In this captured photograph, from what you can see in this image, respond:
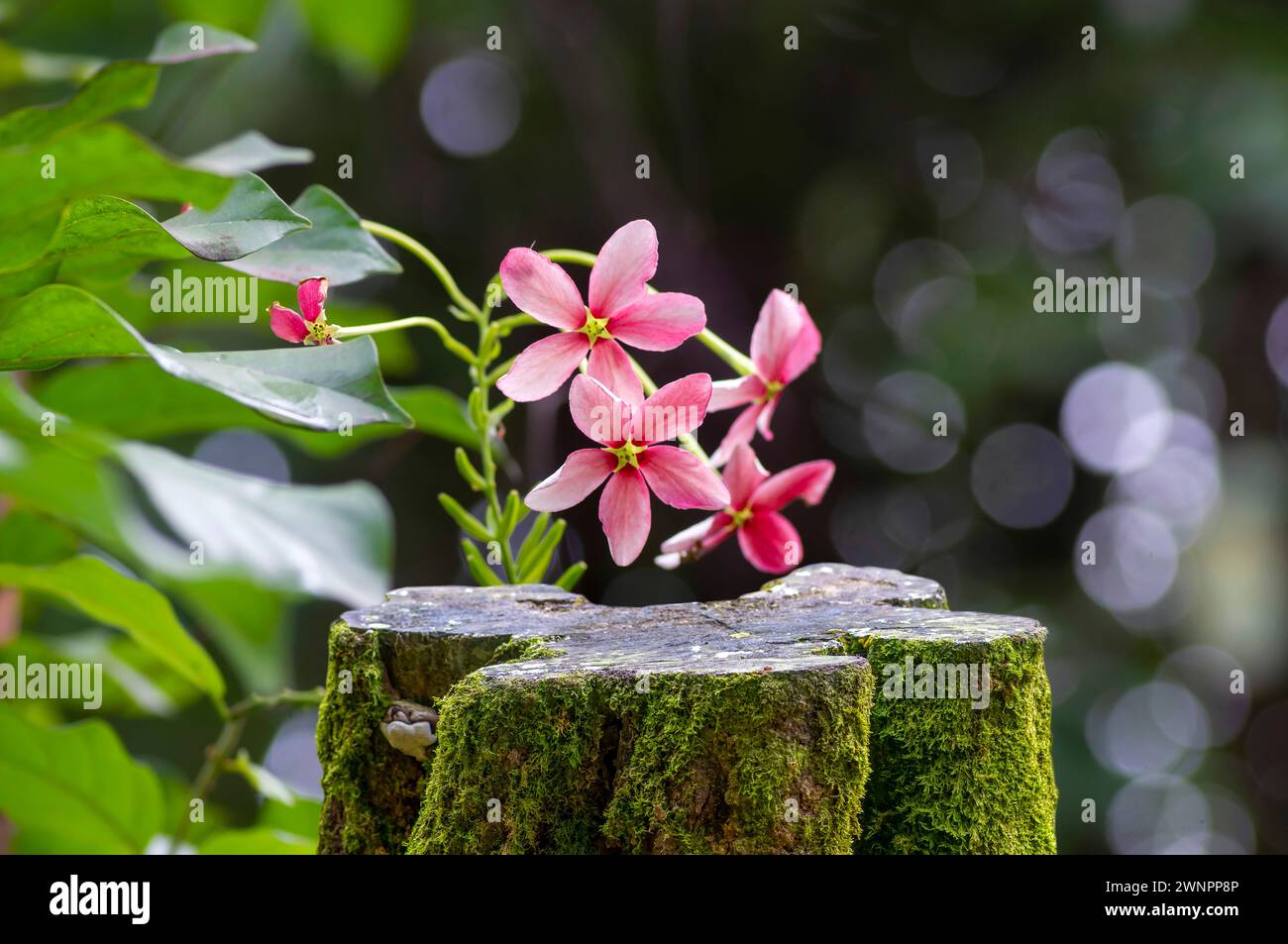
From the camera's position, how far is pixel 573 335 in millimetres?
697

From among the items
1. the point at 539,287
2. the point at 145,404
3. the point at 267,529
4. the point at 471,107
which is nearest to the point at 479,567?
the point at 267,529

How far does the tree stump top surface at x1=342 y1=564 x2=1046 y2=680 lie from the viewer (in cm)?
62

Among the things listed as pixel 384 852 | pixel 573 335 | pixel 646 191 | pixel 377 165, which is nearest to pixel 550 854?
pixel 384 852

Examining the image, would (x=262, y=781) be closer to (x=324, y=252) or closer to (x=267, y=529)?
(x=267, y=529)

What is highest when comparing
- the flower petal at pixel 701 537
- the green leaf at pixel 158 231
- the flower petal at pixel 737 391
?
the green leaf at pixel 158 231

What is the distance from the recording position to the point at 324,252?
30.8 inches

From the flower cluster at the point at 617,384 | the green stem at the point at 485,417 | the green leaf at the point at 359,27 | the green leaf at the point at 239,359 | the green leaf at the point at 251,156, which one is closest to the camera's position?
the green leaf at the point at 239,359

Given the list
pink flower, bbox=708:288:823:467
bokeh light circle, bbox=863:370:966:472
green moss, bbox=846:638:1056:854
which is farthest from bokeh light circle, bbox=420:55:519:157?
green moss, bbox=846:638:1056:854

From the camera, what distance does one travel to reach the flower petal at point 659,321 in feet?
2.24

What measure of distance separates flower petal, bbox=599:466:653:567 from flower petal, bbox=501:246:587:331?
Result: 0.10m

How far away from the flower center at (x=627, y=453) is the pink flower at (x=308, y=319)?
0.65ft

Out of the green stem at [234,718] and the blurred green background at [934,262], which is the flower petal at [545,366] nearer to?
the green stem at [234,718]

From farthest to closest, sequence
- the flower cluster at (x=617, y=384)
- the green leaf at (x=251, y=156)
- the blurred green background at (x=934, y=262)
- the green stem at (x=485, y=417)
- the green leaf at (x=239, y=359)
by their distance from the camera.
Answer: the blurred green background at (x=934, y=262) < the green leaf at (x=251, y=156) < the green stem at (x=485, y=417) < the flower cluster at (x=617, y=384) < the green leaf at (x=239, y=359)

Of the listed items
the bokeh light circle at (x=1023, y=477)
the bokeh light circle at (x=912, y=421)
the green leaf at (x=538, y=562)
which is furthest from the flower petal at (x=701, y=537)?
the bokeh light circle at (x=1023, y=477)
